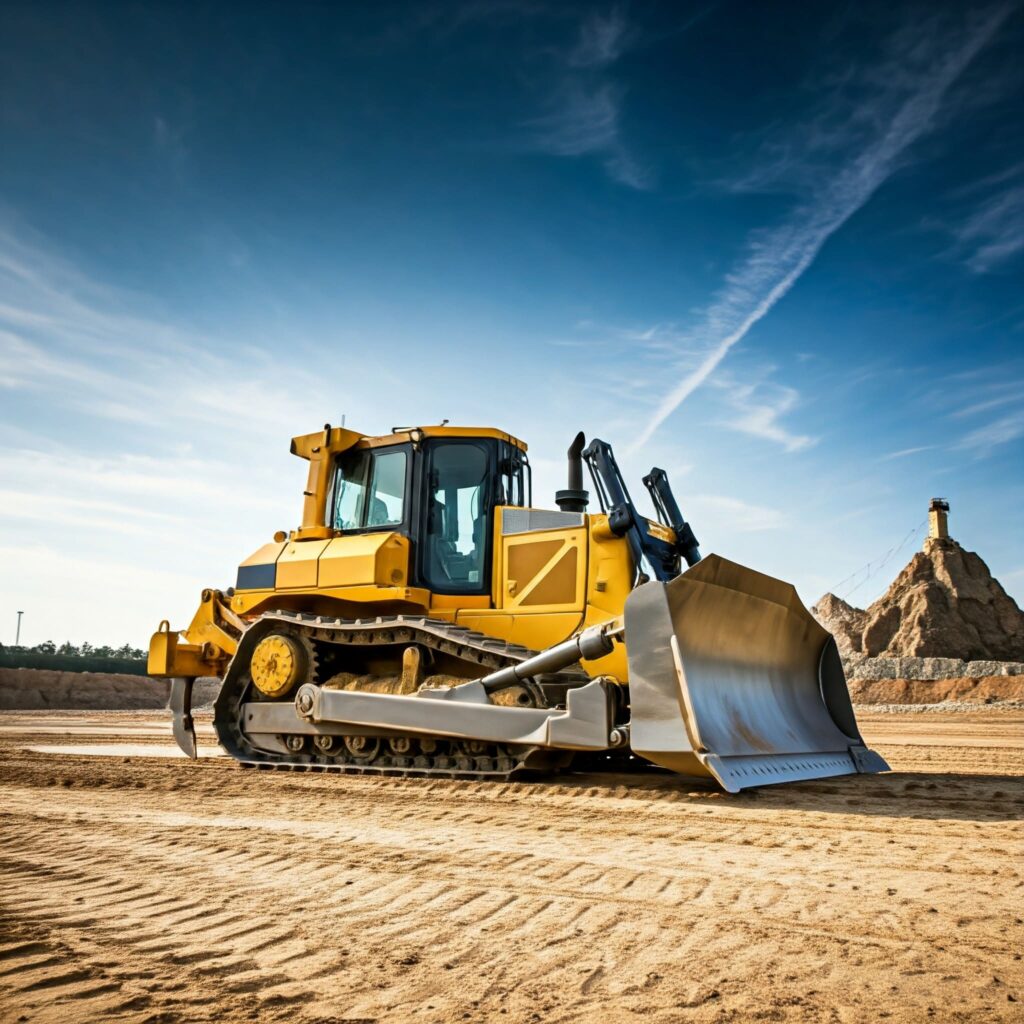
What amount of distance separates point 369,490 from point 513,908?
6113 mm

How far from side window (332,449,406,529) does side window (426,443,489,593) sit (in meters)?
0.35

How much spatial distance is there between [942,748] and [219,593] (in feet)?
30.3

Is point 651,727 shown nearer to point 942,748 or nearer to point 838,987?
point 838,987

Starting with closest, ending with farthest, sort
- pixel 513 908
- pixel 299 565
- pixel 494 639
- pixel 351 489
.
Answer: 1. pixel 513 908
2. pixel 494 639
3. pixel 299 565
4. pixel 351 489

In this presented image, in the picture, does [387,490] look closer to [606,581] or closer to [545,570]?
[545,570]

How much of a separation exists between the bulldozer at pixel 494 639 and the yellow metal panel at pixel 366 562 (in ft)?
0.07

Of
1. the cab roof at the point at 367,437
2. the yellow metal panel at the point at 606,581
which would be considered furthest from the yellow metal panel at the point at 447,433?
the yellow metal panel at the point at 606,581

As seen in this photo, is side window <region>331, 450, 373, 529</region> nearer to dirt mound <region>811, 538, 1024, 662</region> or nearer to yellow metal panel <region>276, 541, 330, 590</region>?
yellow metal panel <region>276, 541, 330, 590</region>

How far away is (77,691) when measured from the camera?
28.7 meters

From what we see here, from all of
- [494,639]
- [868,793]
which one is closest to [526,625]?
[494,639]

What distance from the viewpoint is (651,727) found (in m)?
5.89

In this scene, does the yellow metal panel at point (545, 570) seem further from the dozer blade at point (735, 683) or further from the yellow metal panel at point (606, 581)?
the dozer blade at point (735, 683)

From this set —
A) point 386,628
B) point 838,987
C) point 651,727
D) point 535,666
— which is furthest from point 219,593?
point 838,987

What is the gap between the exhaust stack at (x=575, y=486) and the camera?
838 cm
